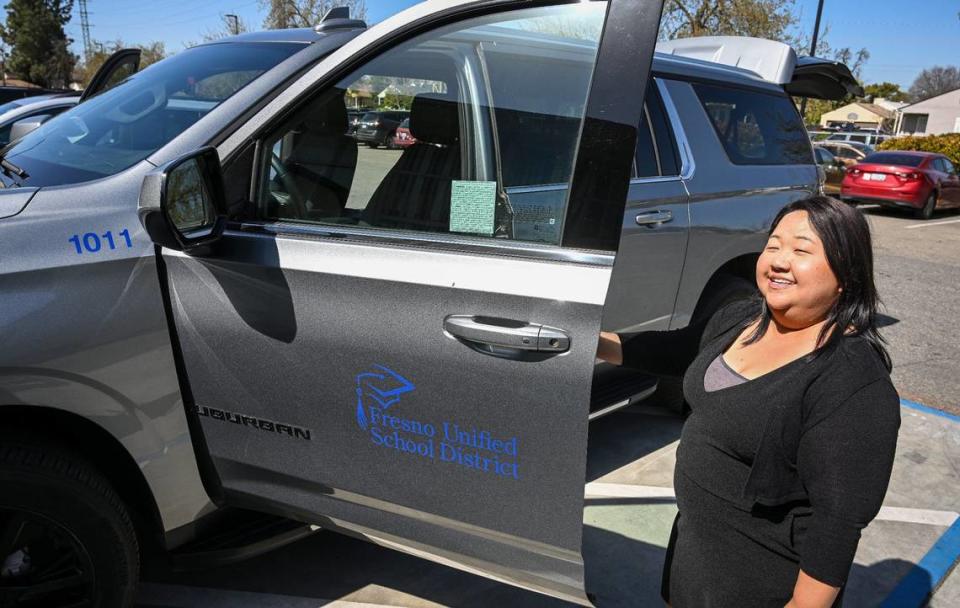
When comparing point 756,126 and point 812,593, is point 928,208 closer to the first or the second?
point 756,126

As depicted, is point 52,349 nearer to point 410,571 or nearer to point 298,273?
point 298,273

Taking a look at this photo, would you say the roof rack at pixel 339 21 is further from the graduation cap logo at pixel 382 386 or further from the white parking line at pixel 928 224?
the white parking line at pixel 928 224

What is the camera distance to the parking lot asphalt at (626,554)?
8.87 ft

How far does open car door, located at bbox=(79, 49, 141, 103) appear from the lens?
11.6 feet

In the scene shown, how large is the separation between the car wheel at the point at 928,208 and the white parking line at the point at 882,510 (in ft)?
47.2

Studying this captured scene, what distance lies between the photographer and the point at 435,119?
224 centimetres

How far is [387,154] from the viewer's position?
2273mm

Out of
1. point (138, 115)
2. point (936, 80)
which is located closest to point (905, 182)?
point (138, 115)

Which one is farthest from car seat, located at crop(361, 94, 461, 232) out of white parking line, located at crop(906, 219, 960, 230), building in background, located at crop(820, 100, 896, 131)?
building in background, located at crop(820, 100, 896, 131)

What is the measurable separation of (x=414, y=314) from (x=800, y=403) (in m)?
0.89

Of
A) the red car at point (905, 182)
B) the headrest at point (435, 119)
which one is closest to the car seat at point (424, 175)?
the headrest at point (435, 119)

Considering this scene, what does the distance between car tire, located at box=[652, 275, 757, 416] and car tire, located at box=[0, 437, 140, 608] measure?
→ 2619mm

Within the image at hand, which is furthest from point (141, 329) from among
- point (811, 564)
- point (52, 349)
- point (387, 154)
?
point (811, 564)

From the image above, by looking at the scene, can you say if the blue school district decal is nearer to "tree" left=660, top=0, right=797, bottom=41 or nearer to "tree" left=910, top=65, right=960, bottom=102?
"tree" left=660, top=0, right=797, bottom=41
